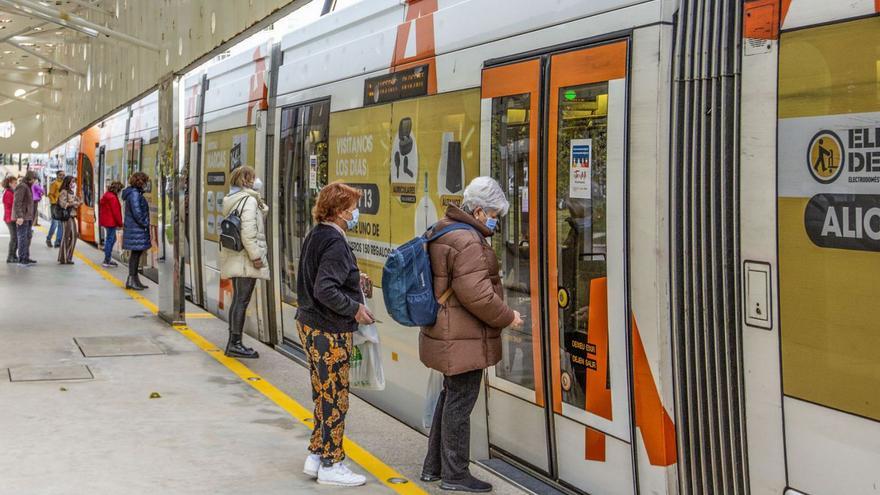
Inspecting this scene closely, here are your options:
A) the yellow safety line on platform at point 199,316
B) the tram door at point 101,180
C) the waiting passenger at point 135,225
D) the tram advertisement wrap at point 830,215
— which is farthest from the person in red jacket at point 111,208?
the tram advertisement wrap at point 830,215

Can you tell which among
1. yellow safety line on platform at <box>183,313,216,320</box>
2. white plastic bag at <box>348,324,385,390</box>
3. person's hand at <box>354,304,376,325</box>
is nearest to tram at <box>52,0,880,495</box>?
white plastic bag at <box>348,324,385,390</box>

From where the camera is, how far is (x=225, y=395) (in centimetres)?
765

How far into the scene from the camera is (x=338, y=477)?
5359mm

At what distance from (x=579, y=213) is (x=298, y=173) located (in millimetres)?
4649

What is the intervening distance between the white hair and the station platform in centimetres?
142

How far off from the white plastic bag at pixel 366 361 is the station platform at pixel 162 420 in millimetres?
520

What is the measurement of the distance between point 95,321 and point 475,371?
748 cm

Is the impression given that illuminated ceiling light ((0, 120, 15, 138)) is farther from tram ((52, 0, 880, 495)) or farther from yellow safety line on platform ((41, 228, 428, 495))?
tram ((52, 0, 880, 495))

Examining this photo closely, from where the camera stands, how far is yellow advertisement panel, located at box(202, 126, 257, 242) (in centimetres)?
1059

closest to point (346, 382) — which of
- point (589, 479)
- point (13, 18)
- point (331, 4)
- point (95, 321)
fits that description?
point (589, 479)

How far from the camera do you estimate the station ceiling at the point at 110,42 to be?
389 inches

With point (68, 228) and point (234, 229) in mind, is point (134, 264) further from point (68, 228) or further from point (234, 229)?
point (234, 229)

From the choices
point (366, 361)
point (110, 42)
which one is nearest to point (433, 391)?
point (366, 361)

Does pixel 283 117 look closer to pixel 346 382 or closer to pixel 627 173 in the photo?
pixel 346 382
